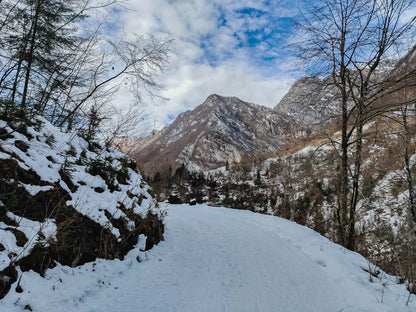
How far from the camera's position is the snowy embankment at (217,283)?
2295 mm

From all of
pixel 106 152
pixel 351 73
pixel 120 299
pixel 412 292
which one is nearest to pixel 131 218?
pixel 120 299

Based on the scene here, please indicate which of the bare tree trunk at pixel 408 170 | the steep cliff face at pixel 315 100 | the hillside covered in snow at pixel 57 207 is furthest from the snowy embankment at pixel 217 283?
the bare tree trunk at pixel 408 170

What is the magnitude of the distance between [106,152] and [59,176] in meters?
2.30

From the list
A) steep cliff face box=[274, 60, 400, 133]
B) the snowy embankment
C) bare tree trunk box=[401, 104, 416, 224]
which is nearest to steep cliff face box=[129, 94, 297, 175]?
bare tree trunk box=[401, 104, 416, 224]

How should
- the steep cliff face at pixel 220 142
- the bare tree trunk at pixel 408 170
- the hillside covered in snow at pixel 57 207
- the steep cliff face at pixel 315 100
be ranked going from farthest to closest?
the steep cliff face at pixel 220 142, the bare tree trunk at pixel 408 170, the steep cliff face at pixel 315 100, the hillside covered in snow at pixel 57 207

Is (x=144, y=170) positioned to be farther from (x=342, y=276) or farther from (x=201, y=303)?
(x=342, y=276)

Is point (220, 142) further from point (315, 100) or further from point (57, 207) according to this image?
point (57, 207)

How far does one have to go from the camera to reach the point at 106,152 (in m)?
5.72

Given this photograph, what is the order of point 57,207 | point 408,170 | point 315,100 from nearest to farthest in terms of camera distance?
point 57,207, point 315,100, point 408,170

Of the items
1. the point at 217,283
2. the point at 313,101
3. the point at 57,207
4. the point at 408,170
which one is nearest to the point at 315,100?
the point at 313,101

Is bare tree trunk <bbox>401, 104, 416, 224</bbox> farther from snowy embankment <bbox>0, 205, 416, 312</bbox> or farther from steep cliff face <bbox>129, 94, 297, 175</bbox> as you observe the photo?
steep cliff face <bbox>129, 94, 297, 175</bbox>

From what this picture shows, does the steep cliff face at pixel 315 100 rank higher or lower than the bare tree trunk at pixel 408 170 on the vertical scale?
higher

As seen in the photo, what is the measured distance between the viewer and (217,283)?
3160 millimetres

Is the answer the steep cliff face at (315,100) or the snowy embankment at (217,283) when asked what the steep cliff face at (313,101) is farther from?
the snowy embankment at (217,283)
